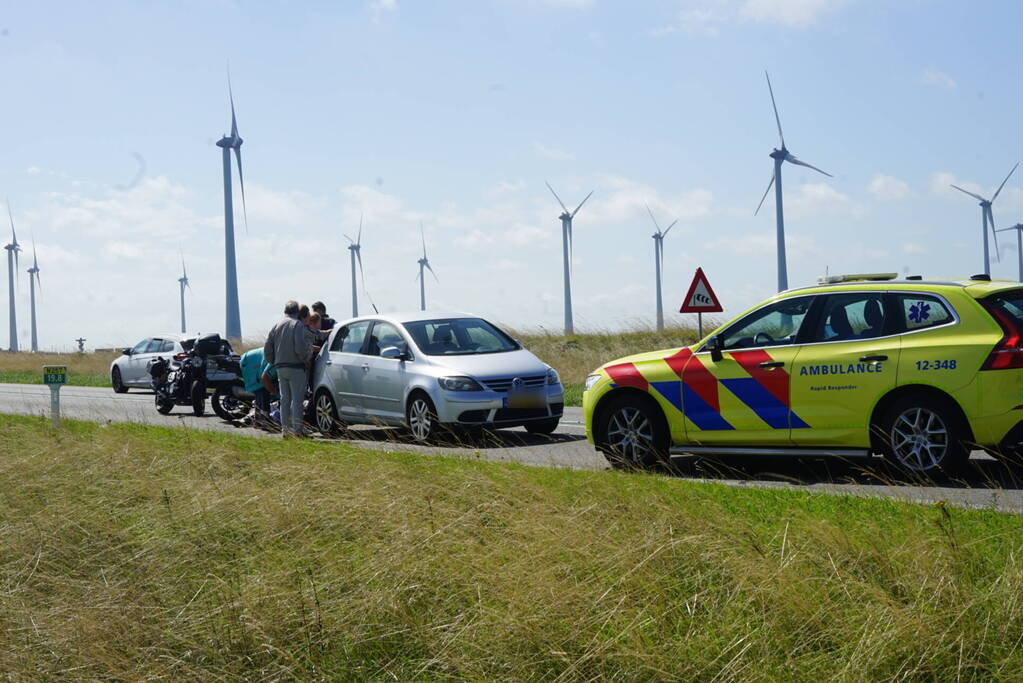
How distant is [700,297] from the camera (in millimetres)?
19531

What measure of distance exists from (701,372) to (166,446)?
574 cm

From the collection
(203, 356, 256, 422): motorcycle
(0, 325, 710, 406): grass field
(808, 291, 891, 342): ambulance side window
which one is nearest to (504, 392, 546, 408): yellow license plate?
(808, 291, 891, 342): ambulance side window

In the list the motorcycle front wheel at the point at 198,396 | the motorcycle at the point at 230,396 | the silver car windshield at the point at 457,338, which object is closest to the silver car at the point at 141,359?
the motorcycle front wheel at the point at 198,396

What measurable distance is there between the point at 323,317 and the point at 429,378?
14.8 feet

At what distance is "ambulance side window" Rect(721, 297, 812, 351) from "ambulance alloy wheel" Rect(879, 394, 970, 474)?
1.19m

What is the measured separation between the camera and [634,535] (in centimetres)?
690

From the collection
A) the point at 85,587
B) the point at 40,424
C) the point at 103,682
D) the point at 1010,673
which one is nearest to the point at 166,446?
the point at 40,424

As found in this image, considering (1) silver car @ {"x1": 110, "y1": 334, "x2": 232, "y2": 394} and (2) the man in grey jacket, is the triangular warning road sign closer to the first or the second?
(2) the man in grey jacket

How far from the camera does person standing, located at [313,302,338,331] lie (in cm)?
1806

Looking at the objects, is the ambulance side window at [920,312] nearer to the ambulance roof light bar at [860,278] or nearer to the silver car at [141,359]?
the ambulance roof light bar at [860,278]

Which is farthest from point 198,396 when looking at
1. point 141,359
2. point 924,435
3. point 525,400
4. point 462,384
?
point 924,435

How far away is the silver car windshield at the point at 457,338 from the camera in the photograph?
49.9 ft

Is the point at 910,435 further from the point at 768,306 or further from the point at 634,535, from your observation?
the point at 634,535

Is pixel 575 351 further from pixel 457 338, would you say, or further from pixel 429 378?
pixel 429 378
